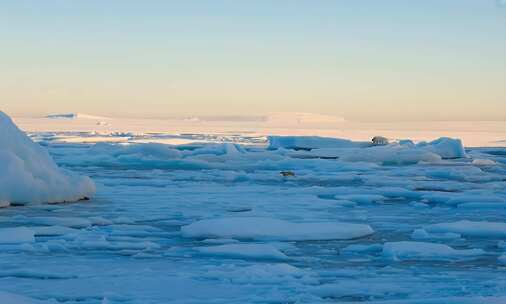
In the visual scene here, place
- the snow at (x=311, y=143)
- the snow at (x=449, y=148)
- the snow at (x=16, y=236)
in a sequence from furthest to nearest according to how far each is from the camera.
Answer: the snow at (x=311, y=143) → the snow at (x=449, y=148) → the snow at (x=16, y=236)

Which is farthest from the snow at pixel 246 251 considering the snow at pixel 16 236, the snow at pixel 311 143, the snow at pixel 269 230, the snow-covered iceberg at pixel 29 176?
the snow at pixel 311 143

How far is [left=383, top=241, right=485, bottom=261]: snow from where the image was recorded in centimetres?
624

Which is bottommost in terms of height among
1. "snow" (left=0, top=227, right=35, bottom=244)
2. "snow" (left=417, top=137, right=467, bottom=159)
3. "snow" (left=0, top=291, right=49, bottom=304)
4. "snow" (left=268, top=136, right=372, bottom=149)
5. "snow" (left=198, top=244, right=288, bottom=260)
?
"snow" (left=0, top=291, right=49, bottom=304)

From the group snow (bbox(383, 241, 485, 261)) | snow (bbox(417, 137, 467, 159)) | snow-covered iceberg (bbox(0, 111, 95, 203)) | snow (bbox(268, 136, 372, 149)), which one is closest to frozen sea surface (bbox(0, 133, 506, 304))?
snow (bbox(383, 241, 485, 261))

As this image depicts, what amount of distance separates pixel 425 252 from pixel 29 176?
552cm

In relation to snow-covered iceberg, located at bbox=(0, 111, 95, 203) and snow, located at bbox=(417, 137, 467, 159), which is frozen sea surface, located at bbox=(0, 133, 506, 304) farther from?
snow, located at bbox=(417, 137, 467, 159)

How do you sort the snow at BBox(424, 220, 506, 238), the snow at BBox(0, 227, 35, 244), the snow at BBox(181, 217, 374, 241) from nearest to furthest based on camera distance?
the snow at BBox(0, 227, 35, 244)
the snow at BBox(181, 217, 374, 241)
the snow at BBox(424, 220, 506, 238)

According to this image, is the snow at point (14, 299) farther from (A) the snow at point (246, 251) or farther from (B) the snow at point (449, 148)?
(B) the snow at point (449, 148)

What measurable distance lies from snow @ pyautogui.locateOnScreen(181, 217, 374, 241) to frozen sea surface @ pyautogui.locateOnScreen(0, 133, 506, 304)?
0.01 m

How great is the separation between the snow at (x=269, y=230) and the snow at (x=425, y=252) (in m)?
0.95

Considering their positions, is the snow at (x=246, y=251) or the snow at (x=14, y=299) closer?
the snow at (x=14, y=299)

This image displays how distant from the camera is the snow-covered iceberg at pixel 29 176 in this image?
975 centimetres

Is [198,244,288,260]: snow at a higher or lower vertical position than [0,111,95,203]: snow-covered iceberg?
lower

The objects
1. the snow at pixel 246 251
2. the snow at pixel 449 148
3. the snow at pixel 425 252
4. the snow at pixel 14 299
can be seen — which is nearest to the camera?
the snow at pixel 14 299
